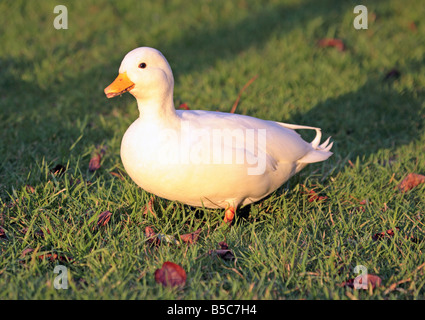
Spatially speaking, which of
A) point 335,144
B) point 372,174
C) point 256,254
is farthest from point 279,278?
point 335,144

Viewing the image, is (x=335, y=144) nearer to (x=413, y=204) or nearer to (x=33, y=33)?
(x=413, y=204)

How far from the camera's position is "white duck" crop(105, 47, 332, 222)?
2.99m

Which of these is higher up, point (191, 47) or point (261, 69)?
point (191, 47)

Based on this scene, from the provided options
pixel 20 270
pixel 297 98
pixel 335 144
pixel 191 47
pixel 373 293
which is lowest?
pixel 373 293

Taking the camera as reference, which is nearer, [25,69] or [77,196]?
[77,196]

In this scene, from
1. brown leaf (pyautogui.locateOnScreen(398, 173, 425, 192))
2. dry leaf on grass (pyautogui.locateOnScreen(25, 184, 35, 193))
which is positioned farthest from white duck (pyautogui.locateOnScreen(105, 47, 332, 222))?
brown leaf (pyautogui.locateOnScreen(398, 173, 425, 192))

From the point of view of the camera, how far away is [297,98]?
17.4ft

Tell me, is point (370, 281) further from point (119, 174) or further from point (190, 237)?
point (119, 174)

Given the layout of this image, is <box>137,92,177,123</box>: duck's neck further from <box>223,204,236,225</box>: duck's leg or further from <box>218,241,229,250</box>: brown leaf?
<box>218,241,229,250</box>: brown leaf

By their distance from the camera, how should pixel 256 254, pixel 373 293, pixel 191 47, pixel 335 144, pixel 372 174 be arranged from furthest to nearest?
pixel 191 47 → pixel 335 144 → pixel 372 174 → pixel 256 254 → pixel 373 293

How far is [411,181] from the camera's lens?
3.83 metres

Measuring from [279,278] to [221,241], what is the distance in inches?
17.8

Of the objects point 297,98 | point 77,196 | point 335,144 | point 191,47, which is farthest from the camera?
point 191,47

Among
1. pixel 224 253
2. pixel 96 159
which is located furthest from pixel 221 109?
pixel 224 253
